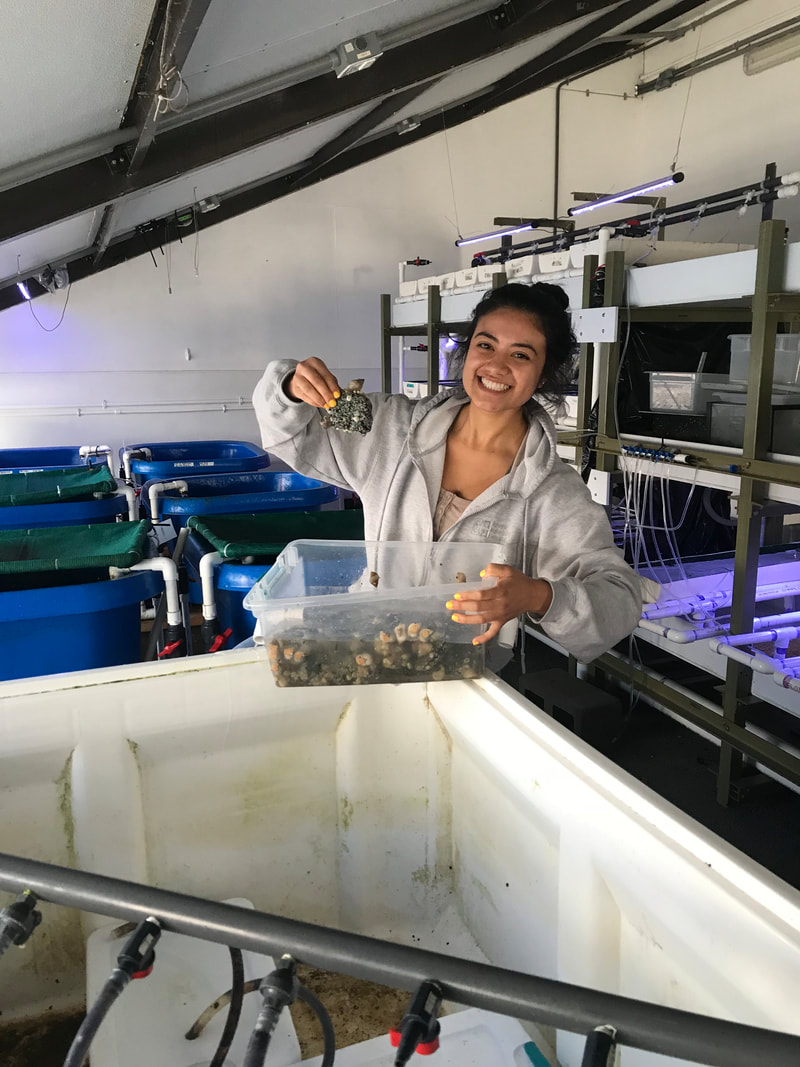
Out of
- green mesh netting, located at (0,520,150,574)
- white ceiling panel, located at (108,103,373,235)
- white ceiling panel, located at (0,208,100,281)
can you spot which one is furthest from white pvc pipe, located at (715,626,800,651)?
white ceiling panel, located at (0,208,100,281)

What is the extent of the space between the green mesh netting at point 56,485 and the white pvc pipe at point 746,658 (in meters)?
2.18

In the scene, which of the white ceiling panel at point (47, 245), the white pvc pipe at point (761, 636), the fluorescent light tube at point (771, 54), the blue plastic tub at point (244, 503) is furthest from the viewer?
the fluorescent light tube at point (771, 54)

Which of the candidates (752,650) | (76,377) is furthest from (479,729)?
(76,377)

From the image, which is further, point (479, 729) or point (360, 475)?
point (360, 475)

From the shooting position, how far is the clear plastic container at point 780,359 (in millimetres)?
2422

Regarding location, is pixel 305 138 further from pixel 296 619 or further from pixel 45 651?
pixel 296 619

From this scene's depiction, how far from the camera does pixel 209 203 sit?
414cm

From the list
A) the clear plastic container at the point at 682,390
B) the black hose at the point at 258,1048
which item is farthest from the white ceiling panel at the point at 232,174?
the black hose at the point at 258,1048

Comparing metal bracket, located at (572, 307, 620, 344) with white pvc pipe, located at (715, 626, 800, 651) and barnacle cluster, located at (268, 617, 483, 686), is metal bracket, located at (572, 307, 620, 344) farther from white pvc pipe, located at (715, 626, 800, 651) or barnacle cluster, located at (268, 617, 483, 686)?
→ barnacle cluster, located at (268, 617, 483, 686)

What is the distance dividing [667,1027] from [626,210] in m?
6.65

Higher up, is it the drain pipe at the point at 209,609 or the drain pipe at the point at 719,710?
the drain pipe at the point at 209,609

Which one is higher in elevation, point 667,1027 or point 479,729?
point 667,1027

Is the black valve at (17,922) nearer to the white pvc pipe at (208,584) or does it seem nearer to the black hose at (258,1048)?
the black hose at (258,1048)

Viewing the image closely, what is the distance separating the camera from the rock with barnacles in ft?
4.31
